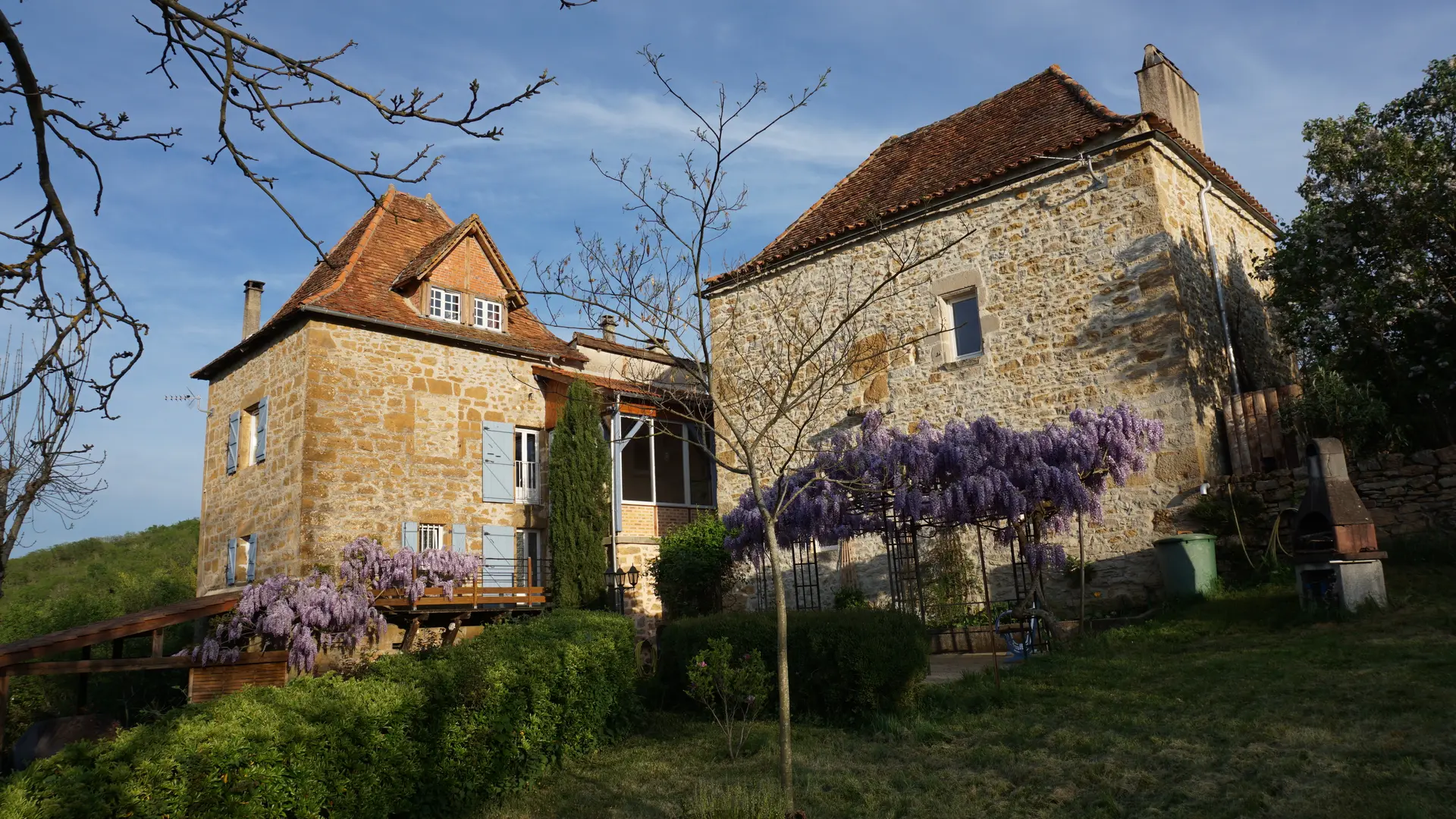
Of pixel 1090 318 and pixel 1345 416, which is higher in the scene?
pixel 1090 318

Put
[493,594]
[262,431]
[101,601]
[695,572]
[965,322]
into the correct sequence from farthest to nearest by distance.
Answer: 1. [101,601]
2. [262,431]
3. [493,594]
4. [695,572]
5. [965,322]

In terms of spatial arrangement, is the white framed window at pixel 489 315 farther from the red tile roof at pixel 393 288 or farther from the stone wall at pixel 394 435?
the stone wall at pixel 394 435

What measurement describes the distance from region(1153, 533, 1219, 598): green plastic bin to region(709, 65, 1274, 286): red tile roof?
5187 mm

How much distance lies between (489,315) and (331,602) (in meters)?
7.05

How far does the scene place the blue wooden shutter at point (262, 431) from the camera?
16.1m

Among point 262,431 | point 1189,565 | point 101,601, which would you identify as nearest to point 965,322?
point 1189,565

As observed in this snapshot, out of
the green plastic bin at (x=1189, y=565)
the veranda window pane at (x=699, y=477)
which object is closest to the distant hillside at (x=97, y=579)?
the veranda window pane at (x=699, y=477)

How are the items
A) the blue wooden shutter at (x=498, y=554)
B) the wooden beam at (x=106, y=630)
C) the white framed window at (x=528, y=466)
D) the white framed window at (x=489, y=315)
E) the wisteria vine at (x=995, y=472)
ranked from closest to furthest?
the wooden beam at (x=106, y=630), the wisteria vine at (x=995, y=472), the blue wooden shutter at (x=498, y=554), the white framed window at (x=528, y=466), the white framed window at (x=489, y=315)

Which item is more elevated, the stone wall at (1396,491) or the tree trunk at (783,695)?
the stone wall at (1396,491)

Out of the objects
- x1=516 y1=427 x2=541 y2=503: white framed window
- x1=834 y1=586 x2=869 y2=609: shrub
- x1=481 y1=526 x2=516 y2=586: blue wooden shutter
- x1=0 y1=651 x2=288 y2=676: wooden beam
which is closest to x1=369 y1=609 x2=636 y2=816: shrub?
x1=0 y1=651 x2=288 y2=676: wooden beam

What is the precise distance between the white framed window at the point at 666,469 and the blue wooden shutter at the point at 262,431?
21.3 feet

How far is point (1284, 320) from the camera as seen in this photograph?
13344mm

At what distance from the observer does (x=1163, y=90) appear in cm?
1223

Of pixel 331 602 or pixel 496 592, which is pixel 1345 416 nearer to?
pixel 496 592
